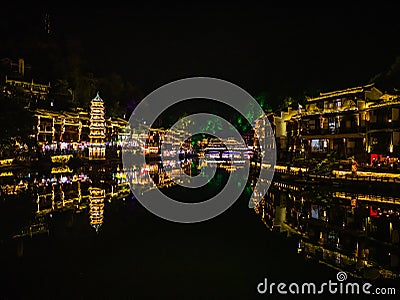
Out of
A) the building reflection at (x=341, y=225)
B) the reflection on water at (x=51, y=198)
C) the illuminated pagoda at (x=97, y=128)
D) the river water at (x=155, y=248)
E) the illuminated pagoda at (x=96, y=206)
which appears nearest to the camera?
the river water at (x=155, y=248)

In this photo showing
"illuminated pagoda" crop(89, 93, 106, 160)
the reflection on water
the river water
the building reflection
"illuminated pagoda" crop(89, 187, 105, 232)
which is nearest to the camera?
the river water

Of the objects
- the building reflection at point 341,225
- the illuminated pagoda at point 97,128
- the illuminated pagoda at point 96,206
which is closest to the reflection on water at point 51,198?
the illuminated pagoda at point 96,206

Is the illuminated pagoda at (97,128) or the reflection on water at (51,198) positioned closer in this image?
the reflection on water at (51,198)

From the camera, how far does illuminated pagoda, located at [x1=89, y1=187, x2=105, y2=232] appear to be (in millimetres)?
15641

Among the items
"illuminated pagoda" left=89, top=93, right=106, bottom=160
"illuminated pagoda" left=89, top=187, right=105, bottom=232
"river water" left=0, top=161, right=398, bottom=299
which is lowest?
"river water" left=0, top=161, right=398, bottom=299

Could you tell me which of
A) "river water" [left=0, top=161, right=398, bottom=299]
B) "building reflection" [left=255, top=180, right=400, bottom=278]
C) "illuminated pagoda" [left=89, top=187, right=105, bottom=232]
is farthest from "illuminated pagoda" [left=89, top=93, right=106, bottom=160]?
"building reflection" [left=255, top=180, right=400, bottom=278]

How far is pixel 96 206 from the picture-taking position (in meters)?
19.4

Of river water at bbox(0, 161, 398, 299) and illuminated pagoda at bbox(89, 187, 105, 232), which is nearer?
river water at bbox(0, 161, 398, 299)

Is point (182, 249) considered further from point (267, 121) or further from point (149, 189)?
point (267, 121)

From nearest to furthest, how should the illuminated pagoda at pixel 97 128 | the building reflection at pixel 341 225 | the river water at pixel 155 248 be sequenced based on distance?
the river water at pixel 155 248 → the building reflection at pixel 341 225 → the illuminated pagoda at pixel 97 128

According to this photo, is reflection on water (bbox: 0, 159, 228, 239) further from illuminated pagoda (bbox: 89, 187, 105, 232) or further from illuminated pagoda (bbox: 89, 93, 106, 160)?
illuminated pagoda (bbox: 89, 93, 106, 160)

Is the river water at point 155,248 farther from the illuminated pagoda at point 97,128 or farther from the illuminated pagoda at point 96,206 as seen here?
the illuminated pagoda at point 97,128

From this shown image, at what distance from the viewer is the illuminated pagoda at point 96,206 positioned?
15641 mm

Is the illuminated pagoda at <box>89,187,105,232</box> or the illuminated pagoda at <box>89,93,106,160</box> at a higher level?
the illuminated pagoda at <box>89,93,106,160</box>
